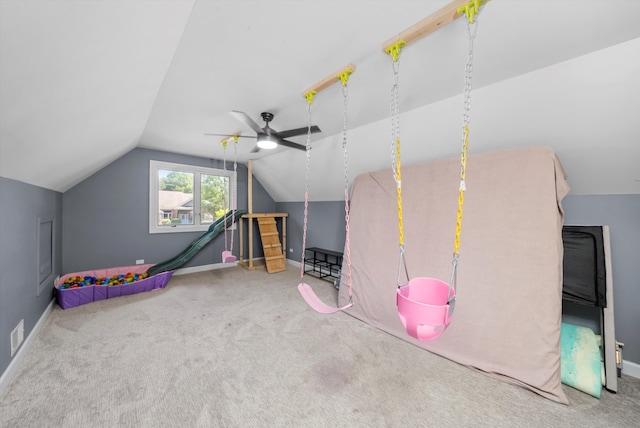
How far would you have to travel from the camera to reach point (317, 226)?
191 inches

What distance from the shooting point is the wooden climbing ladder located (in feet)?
15.5

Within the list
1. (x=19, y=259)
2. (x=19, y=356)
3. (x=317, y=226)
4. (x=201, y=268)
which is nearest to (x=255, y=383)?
(x=19, y=356)

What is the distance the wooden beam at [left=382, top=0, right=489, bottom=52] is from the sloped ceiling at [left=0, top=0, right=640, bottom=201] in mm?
37

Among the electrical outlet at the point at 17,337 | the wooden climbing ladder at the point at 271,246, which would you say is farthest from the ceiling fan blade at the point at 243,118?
the wooden climbing ladder at the point at 271,246

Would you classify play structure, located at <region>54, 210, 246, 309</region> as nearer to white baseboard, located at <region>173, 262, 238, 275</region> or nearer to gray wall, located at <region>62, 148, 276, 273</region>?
gray wall, located at <region>62, 148, 276, 273</region>

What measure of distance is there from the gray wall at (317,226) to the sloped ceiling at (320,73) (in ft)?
7.05

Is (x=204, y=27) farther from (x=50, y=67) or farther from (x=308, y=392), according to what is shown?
(x=308, y=392)

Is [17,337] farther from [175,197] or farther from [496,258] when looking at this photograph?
[496,258]

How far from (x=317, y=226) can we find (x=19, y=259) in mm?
3871

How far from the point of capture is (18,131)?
1344mm

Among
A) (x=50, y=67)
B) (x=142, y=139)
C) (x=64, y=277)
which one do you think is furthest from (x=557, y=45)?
(x=64, y=277)

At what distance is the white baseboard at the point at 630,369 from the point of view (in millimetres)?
1813

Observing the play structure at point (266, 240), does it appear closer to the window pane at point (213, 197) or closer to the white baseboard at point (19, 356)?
the window pane at point (213, 197)

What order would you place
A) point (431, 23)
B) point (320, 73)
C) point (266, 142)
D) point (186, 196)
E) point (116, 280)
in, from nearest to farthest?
1. point (431, 23)
2. point (320, 73)
3. point (266, 142)
4. point (116, 280)
5. point (186, 196)
